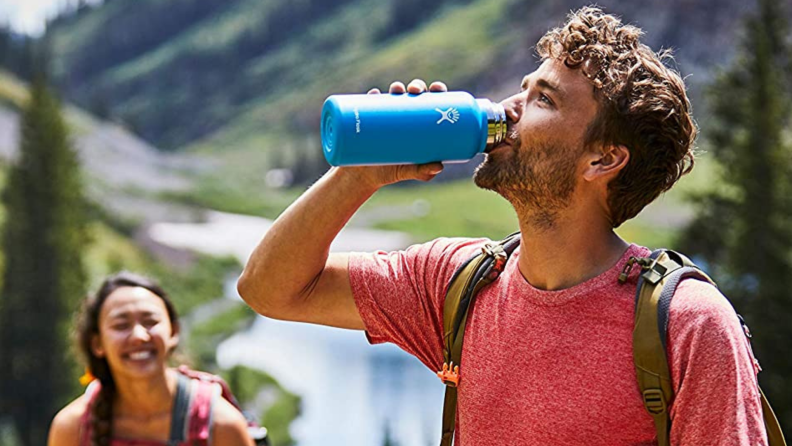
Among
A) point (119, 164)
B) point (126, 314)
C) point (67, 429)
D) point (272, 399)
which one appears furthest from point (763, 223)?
Result: point (119, 164)

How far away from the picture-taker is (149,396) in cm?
427

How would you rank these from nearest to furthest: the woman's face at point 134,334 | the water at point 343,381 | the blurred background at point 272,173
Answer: the woman's face at point 134,334 → the blurred background at point 272,173 → the water at point 343,381

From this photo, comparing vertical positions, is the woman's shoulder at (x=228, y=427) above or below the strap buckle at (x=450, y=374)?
below

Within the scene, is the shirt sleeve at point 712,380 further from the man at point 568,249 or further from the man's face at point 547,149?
the man's face at point 547,149

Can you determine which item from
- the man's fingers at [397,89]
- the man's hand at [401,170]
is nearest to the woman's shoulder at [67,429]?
the man's hand at [401,170]

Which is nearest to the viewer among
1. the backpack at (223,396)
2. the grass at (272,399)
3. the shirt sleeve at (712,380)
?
the shirt sleeve at (712,380)

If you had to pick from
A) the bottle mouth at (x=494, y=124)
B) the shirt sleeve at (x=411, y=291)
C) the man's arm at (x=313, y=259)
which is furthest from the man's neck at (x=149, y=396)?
the bottle mouth at (x=494, y=124)

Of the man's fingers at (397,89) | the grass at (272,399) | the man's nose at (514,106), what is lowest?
the grass at (272,399)

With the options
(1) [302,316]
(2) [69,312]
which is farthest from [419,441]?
(1) [302,316]

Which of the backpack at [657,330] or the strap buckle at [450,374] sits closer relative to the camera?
the backpack at [657,330]

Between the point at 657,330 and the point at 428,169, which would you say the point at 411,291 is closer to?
the point at 428,169

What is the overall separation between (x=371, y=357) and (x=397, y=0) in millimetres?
11879

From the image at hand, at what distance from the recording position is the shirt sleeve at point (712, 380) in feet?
6.56

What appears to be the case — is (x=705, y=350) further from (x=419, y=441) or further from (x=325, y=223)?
(x=419, y=441)
